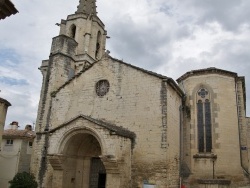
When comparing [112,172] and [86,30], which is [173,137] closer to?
[112,172]

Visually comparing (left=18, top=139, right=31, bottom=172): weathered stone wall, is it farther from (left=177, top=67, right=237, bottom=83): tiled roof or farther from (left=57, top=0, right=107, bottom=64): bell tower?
(left=177, top=67, right=237, bottom=83): tiled roof

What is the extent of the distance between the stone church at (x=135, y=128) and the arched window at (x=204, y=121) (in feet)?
0.20

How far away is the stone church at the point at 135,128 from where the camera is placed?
42.8ft

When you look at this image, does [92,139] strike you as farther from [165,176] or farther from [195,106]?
[195,106]

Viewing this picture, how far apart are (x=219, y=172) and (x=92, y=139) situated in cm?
788

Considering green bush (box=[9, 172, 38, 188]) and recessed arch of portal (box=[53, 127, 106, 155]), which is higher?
recessed arch of portal (box=[53, 127, 106, 155])

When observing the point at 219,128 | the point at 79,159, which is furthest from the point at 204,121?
the point at 79,159

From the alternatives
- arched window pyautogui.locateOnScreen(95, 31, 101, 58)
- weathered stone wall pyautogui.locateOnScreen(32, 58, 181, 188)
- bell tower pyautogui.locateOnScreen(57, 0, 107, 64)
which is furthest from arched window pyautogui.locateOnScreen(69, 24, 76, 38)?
weathered stone wall pyautogui.locateOnScreen(32, 58, 181, 188)

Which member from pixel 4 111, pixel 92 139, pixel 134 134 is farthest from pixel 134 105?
pixel 4 111

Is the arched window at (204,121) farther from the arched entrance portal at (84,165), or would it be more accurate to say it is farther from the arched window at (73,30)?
the arched window at (73,30)

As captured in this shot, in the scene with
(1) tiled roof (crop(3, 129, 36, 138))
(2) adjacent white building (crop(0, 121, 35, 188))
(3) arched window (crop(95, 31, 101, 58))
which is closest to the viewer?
(2) adjacent white building (crop(0, 121, 35, 188))

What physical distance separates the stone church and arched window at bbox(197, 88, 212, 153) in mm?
61

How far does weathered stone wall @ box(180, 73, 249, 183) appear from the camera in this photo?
15.7 m

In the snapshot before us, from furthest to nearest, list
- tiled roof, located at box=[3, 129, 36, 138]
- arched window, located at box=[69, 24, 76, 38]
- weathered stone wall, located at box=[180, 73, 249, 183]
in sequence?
1. arched window, located at box=[69, 24, 76, 38]
2. tiled roof, located at box=[3, 129, 36, 138]
3. weathered stone wall, located at box=[180, 73, 249, 183]
